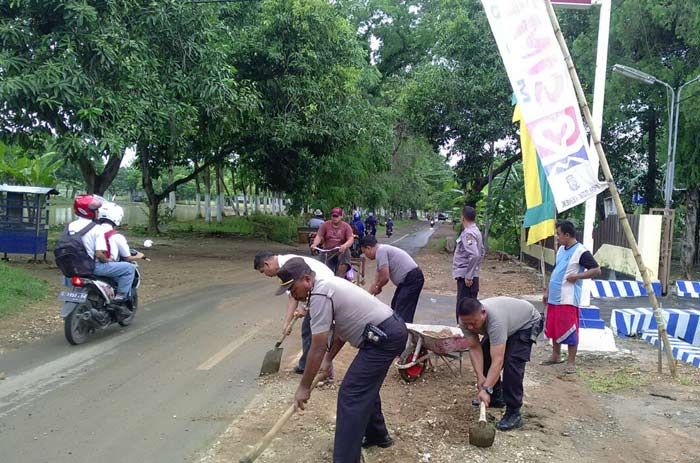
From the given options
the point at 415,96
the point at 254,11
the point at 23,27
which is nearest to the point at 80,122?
the point at 23,27

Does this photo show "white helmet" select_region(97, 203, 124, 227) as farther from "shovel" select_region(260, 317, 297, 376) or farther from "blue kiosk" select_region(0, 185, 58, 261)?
"blue kiosk" select_region(0, 185, 58, 261)

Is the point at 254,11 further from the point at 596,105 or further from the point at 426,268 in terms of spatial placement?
the point at 596,105

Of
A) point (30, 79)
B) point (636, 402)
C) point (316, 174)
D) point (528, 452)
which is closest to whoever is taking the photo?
point (528, 452)

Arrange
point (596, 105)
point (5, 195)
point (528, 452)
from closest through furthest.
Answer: point (528, 452) → point (596, 105) → point (5, 195)

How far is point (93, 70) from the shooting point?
38.9 ft

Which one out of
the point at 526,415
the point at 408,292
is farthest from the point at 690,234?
the point at 526,415

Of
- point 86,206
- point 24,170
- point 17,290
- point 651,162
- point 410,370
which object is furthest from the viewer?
point 24,170

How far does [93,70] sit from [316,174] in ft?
45.1

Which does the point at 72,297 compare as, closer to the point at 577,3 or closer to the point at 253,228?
the point at 577,3

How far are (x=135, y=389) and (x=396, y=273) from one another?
9.78 ft

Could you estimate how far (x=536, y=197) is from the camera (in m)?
8.12

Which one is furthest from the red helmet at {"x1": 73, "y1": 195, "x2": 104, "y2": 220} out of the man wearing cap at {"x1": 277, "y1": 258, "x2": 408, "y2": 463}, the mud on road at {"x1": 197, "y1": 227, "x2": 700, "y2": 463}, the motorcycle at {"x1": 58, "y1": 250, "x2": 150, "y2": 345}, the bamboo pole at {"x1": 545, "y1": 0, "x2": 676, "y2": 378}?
the bamboo pole at {"x1": 545, "y1": 0, "x2": 676, "y2": 378}

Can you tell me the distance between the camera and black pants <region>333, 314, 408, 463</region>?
4.00 metres

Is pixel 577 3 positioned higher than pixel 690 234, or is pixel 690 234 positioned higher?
pixel 577 3
